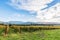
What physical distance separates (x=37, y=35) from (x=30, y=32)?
0.09m

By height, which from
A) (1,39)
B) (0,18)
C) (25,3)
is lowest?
(1,39)

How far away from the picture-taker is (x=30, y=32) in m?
1.72

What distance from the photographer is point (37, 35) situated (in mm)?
1710

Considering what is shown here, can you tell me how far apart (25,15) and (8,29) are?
0.25 metres

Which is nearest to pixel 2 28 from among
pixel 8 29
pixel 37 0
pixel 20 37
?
pixel 8 29

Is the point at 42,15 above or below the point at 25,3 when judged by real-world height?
below

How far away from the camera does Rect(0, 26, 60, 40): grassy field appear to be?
1.69m

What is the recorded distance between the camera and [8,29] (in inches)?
67.6

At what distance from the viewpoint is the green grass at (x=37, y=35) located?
5.53 ft

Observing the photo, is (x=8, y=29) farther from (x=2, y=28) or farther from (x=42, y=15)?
(x=42, y=15)

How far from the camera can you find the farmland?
1689 mm

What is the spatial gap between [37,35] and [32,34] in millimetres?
57

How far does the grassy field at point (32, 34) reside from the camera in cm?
169

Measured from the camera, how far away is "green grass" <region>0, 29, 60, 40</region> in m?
1.69
